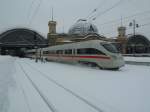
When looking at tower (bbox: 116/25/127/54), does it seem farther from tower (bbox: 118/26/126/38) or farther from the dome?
the dome

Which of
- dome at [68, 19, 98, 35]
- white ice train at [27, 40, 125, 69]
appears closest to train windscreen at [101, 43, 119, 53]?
white ice train at [27, 40, 125, 69]

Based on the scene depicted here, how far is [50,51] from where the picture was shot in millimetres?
46031

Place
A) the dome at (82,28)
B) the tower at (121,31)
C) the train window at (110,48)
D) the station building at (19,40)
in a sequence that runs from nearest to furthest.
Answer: the train window at (110,48) < the dome at (82,28) < the tower at (121,31) < the station building at (19,40)

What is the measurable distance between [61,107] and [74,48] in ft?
74.2

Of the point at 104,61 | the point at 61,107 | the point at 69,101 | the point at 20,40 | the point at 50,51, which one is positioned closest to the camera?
the point at 61,107

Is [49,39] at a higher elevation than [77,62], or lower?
higher

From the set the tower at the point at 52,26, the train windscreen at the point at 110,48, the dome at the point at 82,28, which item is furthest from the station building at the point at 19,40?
the train windscreen at the point at 110,48

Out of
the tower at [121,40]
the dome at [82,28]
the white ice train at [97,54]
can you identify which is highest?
the dome at [82,28]

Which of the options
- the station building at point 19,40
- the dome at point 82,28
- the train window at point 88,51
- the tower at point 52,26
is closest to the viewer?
the train window at point 88,51

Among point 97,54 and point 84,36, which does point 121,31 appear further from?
point 97,54

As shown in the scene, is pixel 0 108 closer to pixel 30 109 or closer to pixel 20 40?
pixel 30 109

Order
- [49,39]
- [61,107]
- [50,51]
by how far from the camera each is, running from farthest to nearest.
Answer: [49,39], [50,51], [61,107]

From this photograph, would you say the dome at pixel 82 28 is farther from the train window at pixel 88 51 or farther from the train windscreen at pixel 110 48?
the train windscreen at pixel 110 48

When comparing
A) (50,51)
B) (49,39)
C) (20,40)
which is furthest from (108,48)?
(20,40)
